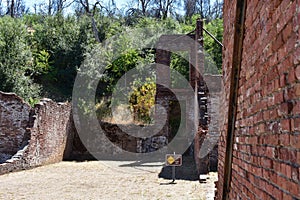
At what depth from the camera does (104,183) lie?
1101 centimetres

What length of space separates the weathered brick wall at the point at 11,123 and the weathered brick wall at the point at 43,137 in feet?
0.32

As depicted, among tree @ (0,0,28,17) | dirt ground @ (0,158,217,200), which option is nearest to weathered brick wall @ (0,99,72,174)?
dirt ground @ (0,158,217,200)

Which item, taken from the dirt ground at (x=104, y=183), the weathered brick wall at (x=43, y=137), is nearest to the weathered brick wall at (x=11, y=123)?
the weathered brick wall at (x=43, y=137)

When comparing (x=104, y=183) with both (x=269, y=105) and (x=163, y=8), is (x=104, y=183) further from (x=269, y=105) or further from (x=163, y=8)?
(x=163, y=8)

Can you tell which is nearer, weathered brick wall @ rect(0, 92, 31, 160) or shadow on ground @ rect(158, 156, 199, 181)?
shadow on ground @ rect(158, 156, 199, 181)

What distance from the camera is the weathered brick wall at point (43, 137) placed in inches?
532

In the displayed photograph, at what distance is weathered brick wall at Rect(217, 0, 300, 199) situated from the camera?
→ 1.76 meters

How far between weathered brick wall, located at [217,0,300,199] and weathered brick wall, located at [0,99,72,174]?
11042 millimetres

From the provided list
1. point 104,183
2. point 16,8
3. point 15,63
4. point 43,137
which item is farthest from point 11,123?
point 16,8

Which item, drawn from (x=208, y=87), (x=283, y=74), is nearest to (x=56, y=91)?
(x=208, y=87)

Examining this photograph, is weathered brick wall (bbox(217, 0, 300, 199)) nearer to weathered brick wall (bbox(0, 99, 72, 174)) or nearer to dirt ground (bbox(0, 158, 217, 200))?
dirt ground (bbox(0, 158, 217, 200))

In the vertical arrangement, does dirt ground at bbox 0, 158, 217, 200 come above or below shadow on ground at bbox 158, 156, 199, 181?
below

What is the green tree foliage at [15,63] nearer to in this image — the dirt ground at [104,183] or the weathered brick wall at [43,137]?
the weathered brick wall at [43,137]

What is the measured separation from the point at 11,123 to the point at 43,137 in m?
2.01
